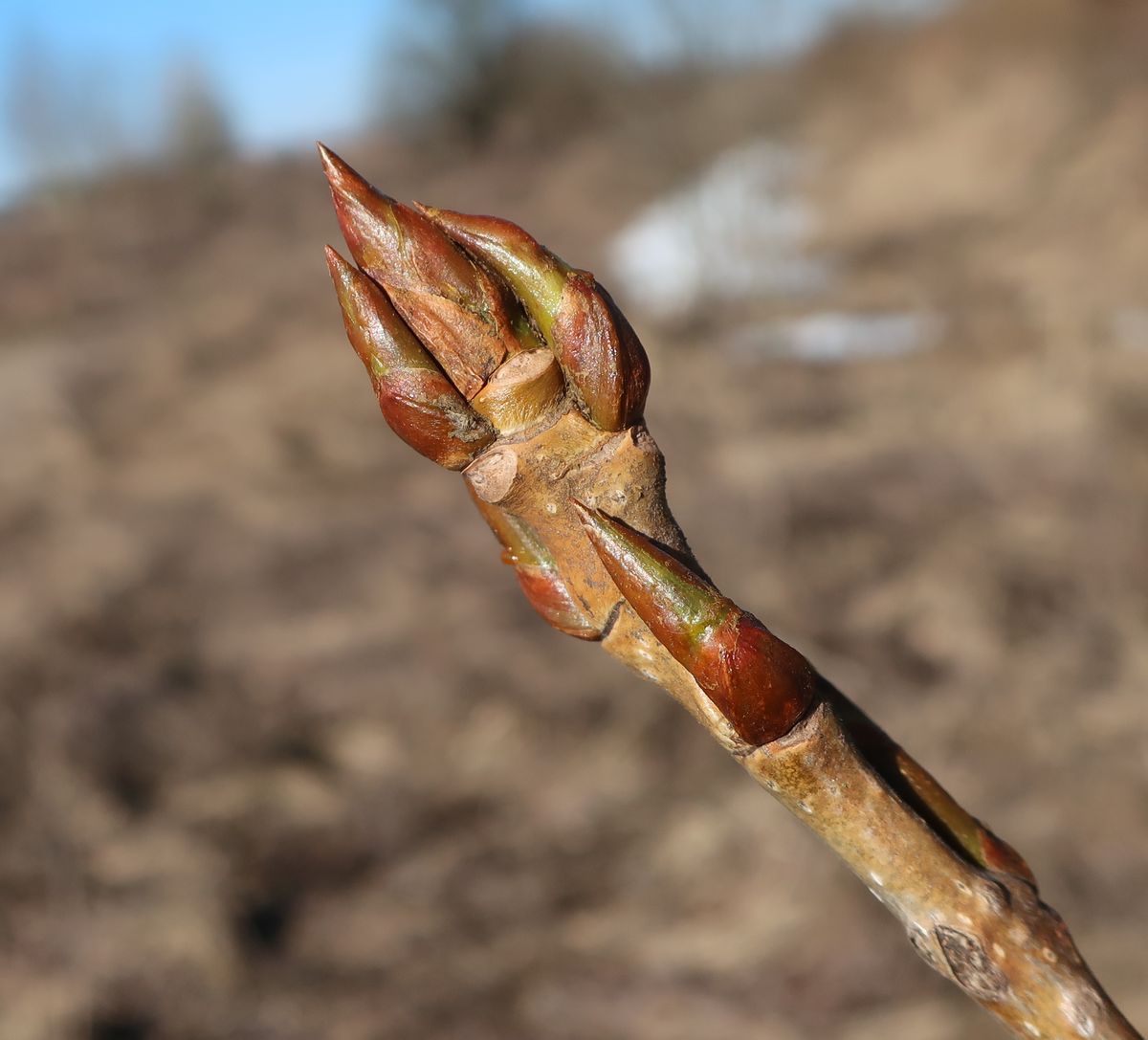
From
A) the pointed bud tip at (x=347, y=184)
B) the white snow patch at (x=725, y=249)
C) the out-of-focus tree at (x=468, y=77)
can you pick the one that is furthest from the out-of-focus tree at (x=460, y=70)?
the pointed bud tip at (x=347, y=184)

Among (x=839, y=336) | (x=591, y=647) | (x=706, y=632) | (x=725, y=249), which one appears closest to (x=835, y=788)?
(x=706, y=632)

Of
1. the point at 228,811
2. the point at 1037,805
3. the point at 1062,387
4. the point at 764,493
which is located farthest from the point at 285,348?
the point at 1037,805

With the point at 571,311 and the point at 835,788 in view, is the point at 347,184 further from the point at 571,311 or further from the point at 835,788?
the point at 835,788

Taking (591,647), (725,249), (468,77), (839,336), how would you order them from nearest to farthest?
(591,647) < (839,336) < (725,249) < (468,77)

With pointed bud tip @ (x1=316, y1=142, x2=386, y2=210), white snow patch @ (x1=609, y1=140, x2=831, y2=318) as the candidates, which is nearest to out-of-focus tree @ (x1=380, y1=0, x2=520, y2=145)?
white snow patch @ (x1=609, y1=140, x2=831, y2=318)

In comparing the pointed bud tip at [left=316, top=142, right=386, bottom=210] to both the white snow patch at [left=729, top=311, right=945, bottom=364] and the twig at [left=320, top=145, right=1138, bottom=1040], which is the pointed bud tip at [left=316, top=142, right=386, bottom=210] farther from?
the white snow patch at [left=729, top=311, right=945, bottom=364]

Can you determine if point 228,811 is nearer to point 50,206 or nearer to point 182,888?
point 182,888
